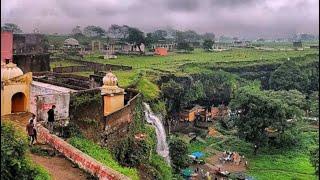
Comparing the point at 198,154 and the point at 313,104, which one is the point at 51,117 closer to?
the point at 198,154

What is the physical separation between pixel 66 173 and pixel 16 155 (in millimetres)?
5575

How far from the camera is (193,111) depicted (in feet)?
155

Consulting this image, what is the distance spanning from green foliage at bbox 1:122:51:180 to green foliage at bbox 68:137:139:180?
23.8 ft

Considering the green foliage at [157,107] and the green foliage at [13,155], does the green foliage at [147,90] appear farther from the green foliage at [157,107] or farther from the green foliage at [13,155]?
the green foliage at [13,155]

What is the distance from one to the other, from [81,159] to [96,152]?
2458 millimetres

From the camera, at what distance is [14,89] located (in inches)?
761

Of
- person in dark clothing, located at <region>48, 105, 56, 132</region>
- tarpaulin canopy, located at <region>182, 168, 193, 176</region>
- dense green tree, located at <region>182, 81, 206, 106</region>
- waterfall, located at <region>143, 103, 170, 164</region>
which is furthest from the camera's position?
dense green tree, located at <region>182, 81, 206, 106</region>

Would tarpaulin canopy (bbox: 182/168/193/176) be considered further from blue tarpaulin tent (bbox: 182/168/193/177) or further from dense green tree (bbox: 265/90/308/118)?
dense green tree (bbox: 265/90/308/118)

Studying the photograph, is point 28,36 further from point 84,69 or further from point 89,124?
point 89,124

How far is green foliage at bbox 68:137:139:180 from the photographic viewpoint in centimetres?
1612

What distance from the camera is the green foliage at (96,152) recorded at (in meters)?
16.1

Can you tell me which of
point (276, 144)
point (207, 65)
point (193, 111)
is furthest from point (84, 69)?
point (207, 65)

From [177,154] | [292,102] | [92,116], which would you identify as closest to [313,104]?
[292,102]

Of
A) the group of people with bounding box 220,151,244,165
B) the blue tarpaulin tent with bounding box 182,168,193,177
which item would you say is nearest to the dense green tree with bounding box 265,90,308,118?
the group of people with bounding box 220,151,244,165
